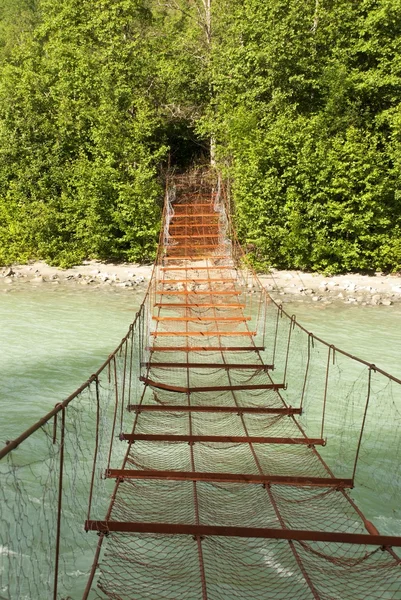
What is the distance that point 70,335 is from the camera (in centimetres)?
796

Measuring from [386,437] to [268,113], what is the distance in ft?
33.3

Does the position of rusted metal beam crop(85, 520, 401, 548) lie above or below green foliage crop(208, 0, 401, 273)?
below

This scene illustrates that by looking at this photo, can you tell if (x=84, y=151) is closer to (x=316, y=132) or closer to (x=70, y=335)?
(x=316, y=132)

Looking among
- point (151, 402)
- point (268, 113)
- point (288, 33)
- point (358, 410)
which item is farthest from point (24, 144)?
point (358, 410)

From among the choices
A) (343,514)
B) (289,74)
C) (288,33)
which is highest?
(288,33)

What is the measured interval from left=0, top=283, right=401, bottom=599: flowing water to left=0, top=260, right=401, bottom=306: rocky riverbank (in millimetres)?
410

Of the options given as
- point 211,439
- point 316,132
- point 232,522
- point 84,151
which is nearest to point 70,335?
point 211,439

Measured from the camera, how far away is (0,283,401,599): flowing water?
5773 mm

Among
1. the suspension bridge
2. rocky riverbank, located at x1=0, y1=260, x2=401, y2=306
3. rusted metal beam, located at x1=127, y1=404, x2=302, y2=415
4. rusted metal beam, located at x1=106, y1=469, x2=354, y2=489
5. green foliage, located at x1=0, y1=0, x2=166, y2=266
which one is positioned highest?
green foliage, located at x1=0, y1=0, x2=166, y2=266

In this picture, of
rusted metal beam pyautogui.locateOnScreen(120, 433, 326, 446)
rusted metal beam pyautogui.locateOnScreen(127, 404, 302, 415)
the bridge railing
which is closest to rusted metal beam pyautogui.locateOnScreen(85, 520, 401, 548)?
the bridge railing

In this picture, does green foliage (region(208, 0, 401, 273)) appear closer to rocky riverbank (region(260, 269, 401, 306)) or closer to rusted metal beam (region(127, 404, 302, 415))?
rocky riverbank (region(260, 269, 401, 306))

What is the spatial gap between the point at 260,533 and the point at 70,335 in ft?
19.5

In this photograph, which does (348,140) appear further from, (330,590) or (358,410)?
(330,590)

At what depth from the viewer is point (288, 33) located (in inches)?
508
